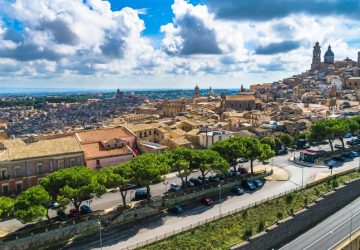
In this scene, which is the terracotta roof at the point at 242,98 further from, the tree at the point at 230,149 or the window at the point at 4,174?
the window at the point at 4,174

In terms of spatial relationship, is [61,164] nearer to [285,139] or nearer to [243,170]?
[243,170]

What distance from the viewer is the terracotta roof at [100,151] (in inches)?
2291

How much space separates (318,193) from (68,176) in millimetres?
36811

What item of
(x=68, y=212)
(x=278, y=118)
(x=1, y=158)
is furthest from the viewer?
(x=278, y=118)

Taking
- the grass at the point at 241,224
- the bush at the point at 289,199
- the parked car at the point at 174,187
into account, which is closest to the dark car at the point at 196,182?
the parked car at the point at 174,187

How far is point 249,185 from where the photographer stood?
5269cm

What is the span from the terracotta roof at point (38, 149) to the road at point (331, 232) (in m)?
33.9

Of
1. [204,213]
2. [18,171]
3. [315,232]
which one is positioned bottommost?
[315,232]

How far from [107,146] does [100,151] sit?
8.15 feet

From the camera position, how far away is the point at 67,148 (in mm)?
52875

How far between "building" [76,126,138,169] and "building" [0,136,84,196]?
192 inches

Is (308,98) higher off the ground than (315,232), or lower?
higher

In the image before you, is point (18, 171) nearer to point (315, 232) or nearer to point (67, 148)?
point (67, 148)

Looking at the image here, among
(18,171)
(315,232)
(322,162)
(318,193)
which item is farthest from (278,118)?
(18,171)
